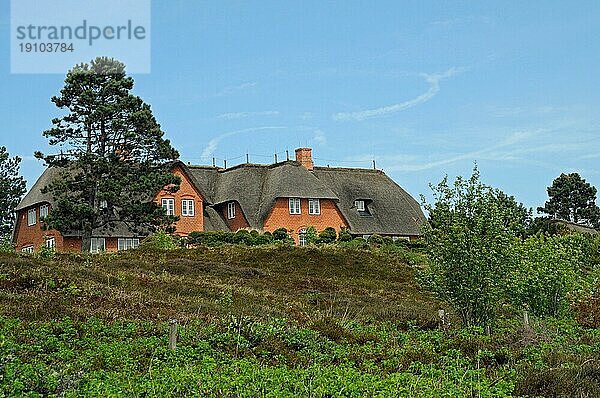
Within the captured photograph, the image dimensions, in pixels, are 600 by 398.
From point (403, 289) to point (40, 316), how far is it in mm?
16861

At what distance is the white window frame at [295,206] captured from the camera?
2141 inches

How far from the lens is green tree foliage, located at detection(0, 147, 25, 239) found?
63.8 meters

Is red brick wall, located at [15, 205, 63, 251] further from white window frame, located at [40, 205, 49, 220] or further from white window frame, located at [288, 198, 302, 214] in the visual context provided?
white window frame, located at [288, 198, 302, 214]

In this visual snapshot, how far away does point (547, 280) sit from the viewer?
74.7 ft

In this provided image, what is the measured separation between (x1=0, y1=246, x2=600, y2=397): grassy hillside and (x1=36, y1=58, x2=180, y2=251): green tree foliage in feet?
51.9

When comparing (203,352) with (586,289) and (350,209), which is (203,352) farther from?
(350,209)

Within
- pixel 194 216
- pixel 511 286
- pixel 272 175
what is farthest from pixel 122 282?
pixel 272 175

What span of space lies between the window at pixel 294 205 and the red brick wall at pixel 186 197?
18.9ft

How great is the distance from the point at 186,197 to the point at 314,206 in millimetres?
8485

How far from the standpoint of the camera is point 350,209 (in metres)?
57.5

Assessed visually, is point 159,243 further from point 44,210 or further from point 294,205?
point 294,205

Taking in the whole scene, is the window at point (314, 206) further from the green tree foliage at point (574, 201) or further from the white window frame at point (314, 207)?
the green tree foliage at point (574, 201)

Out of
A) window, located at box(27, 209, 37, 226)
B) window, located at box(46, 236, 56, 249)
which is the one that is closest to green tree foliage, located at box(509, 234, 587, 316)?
window, located at box(46, 236, 56, 249)

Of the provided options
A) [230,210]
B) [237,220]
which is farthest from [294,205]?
[230,210]
